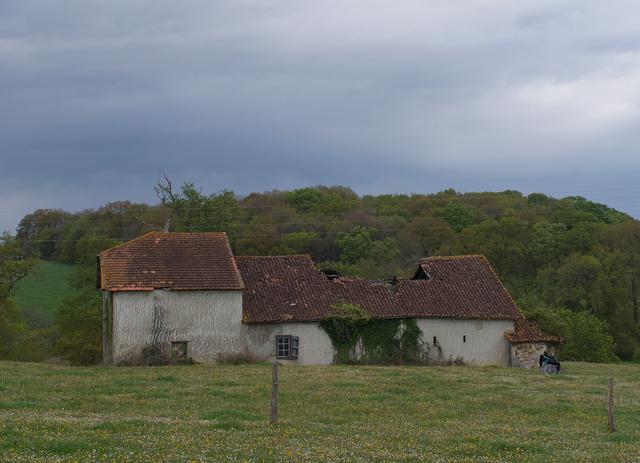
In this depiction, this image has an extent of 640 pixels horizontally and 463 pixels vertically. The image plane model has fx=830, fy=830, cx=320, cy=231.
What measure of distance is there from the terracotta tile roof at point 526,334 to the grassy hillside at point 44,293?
136 feet

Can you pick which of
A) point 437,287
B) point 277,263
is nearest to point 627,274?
point 437,287

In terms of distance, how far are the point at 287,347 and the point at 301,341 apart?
79 cm

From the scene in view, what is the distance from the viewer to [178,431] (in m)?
16.2

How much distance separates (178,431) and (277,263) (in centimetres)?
3061

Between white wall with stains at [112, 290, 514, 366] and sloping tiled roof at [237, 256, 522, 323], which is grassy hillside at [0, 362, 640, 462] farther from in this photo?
sloping tiled roof at [237, 256, 522, 323]

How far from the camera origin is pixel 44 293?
81438mm

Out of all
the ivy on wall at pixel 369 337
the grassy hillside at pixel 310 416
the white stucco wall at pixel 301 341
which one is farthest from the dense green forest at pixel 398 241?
the grassy hillside at pixel 310 416

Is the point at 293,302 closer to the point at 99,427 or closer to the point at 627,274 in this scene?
the point at 99,427

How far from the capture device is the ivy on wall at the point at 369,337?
42500 mm

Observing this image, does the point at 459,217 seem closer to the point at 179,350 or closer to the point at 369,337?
the point at 369,337

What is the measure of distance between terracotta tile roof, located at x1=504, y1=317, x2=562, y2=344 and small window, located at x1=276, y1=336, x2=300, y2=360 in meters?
11.4

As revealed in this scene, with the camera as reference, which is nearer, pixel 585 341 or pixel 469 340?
pixel 469 340

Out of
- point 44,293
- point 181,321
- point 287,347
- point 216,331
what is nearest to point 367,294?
point 287,347

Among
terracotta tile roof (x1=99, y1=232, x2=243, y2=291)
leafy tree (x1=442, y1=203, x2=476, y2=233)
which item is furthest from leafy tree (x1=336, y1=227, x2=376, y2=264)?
terracotta tile roof (x1=99, y1=232, x2=243, y2=291)
